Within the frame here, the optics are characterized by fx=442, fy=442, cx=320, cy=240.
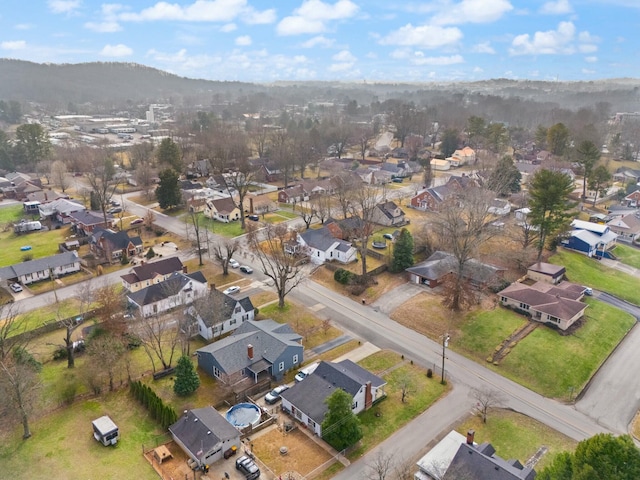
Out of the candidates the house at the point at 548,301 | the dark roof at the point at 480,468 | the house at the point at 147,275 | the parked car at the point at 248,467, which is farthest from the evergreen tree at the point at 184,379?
the house at the point at 548,301

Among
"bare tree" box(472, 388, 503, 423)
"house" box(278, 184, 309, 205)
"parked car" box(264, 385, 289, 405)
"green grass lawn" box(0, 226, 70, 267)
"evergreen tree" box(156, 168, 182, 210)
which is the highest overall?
"evergreen tree" box(156, 168, 182, 210)

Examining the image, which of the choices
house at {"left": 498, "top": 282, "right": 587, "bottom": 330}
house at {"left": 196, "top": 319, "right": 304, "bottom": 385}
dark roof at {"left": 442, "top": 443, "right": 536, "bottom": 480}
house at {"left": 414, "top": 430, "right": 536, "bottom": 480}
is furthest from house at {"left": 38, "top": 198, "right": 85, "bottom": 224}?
dark roof at {"left": 442, "top": 443, "right": 536, "bottom": 480}

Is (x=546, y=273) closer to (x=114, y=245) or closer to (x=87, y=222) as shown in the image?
(x=114, y=245)

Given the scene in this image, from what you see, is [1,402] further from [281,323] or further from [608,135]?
[608,135]

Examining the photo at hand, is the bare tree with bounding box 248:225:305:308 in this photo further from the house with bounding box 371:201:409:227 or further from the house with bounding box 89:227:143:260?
the house with bounding box 371:201:409:227

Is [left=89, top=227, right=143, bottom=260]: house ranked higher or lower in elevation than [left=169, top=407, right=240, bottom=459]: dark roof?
higher

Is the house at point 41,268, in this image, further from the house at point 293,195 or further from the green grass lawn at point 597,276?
the green grass lawn at point 597,276

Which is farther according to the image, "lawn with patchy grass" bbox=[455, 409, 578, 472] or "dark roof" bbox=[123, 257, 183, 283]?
"dark roof" bbox=[123, 257, 183, 283]
